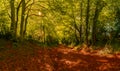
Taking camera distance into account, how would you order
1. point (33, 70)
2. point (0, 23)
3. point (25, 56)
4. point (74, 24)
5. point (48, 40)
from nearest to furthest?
point (33, 70) → point (25, 56) → point (0, 23) → point (74, 24) → point (48, 40)

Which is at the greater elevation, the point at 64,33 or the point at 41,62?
the point at 64,33

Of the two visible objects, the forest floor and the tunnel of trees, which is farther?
the tunnel of trees

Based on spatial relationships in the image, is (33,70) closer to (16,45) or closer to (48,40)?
(16,45)

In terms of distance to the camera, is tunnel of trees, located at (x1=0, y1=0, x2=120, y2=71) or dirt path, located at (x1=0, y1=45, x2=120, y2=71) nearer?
dirt path, located at (x1=0, y1=45, x2=120, y2=71)

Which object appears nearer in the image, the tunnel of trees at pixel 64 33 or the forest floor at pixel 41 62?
the forest floor at pixel 41 62

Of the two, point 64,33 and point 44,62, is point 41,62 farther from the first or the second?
point 64,33

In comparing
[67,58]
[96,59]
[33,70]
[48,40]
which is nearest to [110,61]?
[96,59]

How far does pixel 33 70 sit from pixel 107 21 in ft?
46.0

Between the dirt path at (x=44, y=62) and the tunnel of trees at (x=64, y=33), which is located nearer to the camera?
the dirt path at (x=44, y=62)

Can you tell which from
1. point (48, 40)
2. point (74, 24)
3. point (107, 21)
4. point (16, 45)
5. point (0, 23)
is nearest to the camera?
point (16, 45)

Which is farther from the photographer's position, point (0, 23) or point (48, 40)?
point (48, 40)

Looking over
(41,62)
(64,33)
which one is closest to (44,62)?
(41,62)

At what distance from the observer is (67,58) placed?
17500mm

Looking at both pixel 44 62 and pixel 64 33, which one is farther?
pixel 64 33
